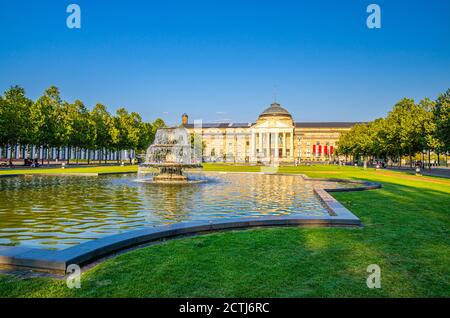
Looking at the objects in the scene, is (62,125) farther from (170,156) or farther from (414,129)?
(414,129)

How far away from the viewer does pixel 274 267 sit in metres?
6.27

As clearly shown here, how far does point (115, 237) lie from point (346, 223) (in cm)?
649

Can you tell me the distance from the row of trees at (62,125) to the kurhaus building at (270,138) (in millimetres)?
64547

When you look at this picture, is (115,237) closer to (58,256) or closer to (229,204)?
(58,256)

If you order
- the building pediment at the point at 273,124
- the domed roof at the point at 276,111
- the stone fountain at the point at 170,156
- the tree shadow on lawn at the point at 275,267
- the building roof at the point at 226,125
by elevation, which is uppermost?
the domed roof at the point at 276,111

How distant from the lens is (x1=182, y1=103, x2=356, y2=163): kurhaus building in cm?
14925

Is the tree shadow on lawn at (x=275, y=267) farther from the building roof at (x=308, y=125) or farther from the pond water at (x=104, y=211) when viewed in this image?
the building roof at (x=308, y=125)

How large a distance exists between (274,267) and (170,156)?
31857mm

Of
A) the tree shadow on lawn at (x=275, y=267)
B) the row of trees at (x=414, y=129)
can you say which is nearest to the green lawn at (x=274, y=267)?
the tree shadow on lawn at (x=275, y=267)

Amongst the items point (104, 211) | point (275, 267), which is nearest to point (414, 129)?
Answer: point (104, 211)

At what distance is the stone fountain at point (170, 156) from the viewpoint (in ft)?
99.0
